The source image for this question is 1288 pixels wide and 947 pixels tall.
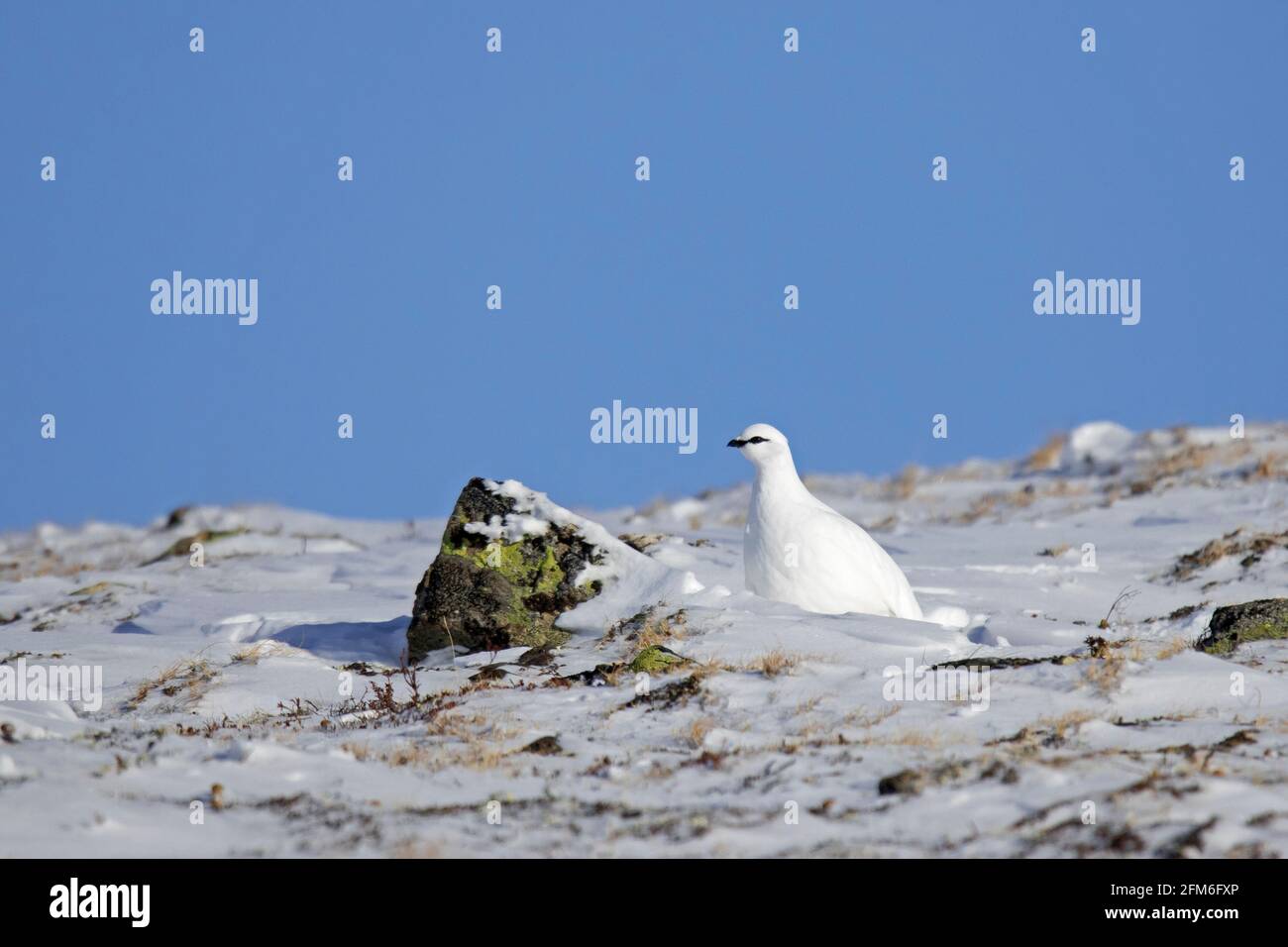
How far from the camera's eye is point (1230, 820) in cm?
505


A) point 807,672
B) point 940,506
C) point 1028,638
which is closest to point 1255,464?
point 940,506

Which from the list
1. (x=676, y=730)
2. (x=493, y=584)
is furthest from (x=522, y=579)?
(x=676, y=730)

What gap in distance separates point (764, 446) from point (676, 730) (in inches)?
137

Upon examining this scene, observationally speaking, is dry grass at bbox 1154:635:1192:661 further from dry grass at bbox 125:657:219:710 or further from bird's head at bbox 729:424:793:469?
dry grass at bbox 125:657:219:710

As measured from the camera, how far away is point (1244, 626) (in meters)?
9.33

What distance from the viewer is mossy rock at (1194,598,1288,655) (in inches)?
362

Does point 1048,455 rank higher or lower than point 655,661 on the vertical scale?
higher

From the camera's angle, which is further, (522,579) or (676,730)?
(522,579)

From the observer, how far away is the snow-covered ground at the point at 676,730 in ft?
17.0

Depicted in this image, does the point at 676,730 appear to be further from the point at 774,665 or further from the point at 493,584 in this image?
the point at 493,584

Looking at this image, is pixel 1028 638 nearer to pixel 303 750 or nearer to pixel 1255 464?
pixel 303 750

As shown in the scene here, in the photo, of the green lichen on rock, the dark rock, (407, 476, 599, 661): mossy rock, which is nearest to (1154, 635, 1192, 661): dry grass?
the green lichen on rock
